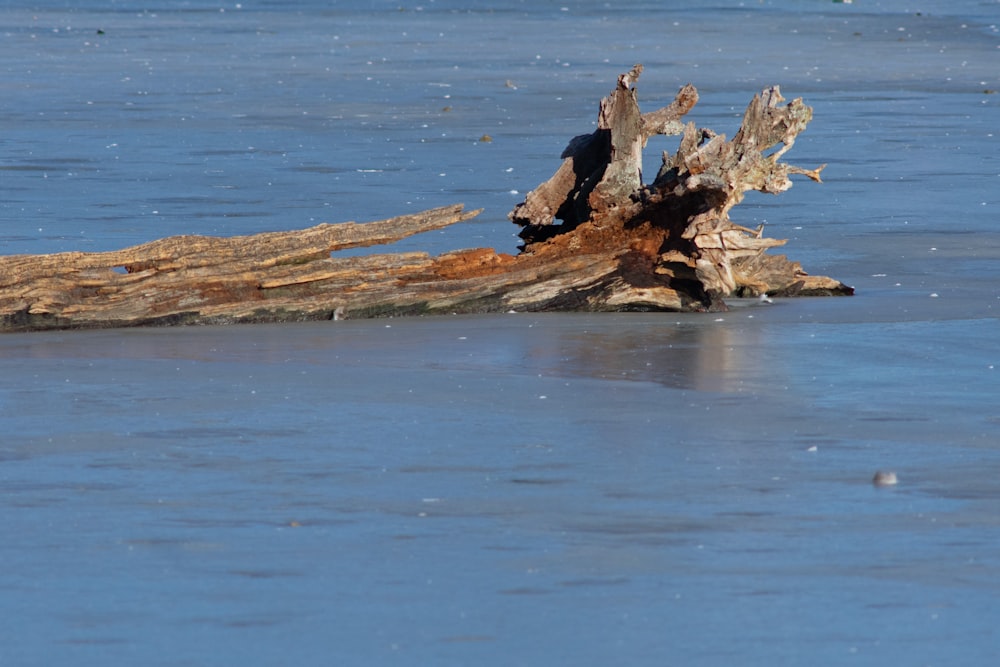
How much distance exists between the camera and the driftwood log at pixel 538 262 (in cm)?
928

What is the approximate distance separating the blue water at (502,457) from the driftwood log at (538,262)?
207mm

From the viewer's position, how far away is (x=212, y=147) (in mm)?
17422

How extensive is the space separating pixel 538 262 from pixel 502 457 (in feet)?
12.0

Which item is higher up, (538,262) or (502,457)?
(538,262)

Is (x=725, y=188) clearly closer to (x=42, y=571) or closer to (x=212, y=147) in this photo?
(x=42, y=571)

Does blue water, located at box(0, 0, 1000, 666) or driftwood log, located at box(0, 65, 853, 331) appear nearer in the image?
blue water, located at box(0, 0, 1000, 666)

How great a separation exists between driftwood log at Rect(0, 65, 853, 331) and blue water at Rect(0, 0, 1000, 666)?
0.68 feet

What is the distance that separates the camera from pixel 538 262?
10.1 m

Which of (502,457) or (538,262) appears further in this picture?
(538,262)

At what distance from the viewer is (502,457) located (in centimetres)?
651

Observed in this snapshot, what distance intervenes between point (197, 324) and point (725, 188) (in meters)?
2.58

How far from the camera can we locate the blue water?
474 cm

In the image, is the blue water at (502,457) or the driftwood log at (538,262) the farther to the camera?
the driftwood log at (538,262)

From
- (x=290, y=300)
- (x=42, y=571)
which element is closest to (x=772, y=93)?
(x=290, y=300)
